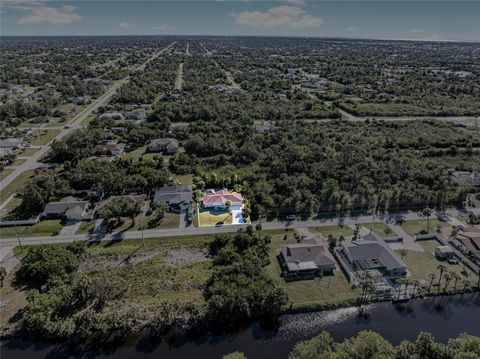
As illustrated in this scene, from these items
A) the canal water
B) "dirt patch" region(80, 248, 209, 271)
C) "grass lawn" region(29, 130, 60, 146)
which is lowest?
the canal water

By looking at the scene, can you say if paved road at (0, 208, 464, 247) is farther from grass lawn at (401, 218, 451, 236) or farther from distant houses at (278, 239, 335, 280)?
distant houses at (278, 239, 335, 280)

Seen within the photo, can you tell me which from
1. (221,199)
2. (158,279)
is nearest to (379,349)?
(158,279)

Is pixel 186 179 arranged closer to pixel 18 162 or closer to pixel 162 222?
pixel 162 222

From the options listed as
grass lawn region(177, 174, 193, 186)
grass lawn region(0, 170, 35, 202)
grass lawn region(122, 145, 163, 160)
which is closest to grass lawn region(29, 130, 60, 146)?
grass lawn region(0, 170, 35, 202)

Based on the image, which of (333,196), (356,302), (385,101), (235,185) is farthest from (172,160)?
(385,101)

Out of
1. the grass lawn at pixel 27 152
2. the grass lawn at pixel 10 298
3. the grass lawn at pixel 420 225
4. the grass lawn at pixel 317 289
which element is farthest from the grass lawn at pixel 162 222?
the grass lawn at pixel 27 152

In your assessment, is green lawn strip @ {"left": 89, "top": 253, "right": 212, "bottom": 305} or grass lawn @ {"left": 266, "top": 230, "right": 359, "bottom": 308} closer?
grass lawn @ {"left": 266, "top": 230, "right": 359, "bottom": 308}
